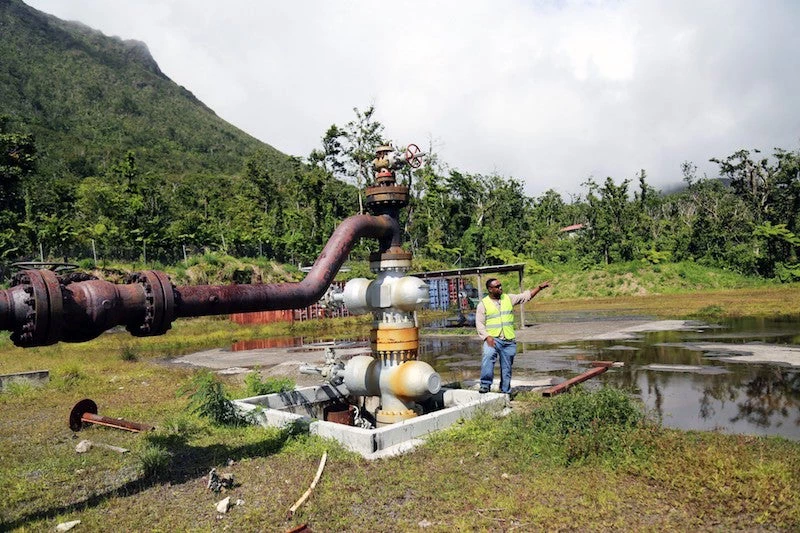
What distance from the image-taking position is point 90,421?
8.08 meters

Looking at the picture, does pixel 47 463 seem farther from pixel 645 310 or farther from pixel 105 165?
pixel 105 165

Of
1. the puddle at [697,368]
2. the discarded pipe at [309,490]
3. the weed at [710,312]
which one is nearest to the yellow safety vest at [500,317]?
the puddle at [697,368]

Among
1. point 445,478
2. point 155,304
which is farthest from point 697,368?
point 155,304

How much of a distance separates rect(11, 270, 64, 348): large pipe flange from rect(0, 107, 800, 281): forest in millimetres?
38825

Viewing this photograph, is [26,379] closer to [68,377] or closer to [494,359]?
[68,377]

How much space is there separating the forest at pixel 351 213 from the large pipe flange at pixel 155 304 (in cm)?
3865

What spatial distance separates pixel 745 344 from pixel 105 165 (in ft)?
271

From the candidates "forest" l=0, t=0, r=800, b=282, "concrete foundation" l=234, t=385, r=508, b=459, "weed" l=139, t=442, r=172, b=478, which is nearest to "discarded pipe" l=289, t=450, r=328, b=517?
"concrete foundation" l=234, t=385, r=508, b=459

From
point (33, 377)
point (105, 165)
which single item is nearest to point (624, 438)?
point (33, 377)

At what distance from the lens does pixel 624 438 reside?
5504mm

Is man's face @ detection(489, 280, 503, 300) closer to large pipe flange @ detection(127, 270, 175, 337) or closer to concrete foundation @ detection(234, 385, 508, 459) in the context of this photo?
concrete foundation @ detection(234, 385, 508, 459)

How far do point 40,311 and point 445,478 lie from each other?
368cm

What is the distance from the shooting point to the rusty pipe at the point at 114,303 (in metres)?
3.93

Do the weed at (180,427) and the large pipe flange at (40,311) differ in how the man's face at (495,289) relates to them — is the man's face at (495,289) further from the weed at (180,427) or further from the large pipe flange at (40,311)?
the large pipe flange at (40,311)
